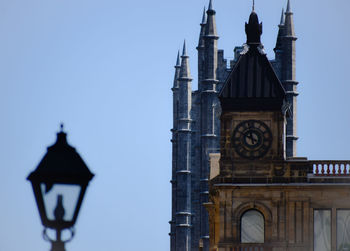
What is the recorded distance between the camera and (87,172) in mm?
12555

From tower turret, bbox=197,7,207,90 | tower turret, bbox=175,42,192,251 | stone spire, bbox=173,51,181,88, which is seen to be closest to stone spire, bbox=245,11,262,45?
tower turret, bbox=197,7,207,90

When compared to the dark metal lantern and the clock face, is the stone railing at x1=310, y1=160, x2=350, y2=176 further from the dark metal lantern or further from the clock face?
the dark metal lantern

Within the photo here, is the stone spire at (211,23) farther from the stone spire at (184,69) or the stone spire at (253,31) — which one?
the stone spire at (253,31)

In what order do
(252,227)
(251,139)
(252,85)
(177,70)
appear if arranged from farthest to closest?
1. (177,70)
2. (252,85)
3. (251,139)
4. (252,227)

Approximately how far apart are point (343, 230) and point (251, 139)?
5936mm

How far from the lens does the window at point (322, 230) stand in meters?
50.6

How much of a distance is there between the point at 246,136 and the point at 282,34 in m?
38.2

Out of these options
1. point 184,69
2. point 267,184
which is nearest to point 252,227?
point 267,184

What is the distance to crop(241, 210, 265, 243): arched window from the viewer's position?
50.9 meters

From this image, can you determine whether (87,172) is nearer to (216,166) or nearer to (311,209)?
(311,209)

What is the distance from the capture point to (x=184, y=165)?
97938 millimetres

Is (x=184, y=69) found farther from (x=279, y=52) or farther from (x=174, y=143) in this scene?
(x=279, y=52)

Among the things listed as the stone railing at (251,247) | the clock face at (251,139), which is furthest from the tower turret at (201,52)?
the stone railing at (251,247)

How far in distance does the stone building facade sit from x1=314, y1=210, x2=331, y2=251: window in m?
28.9
